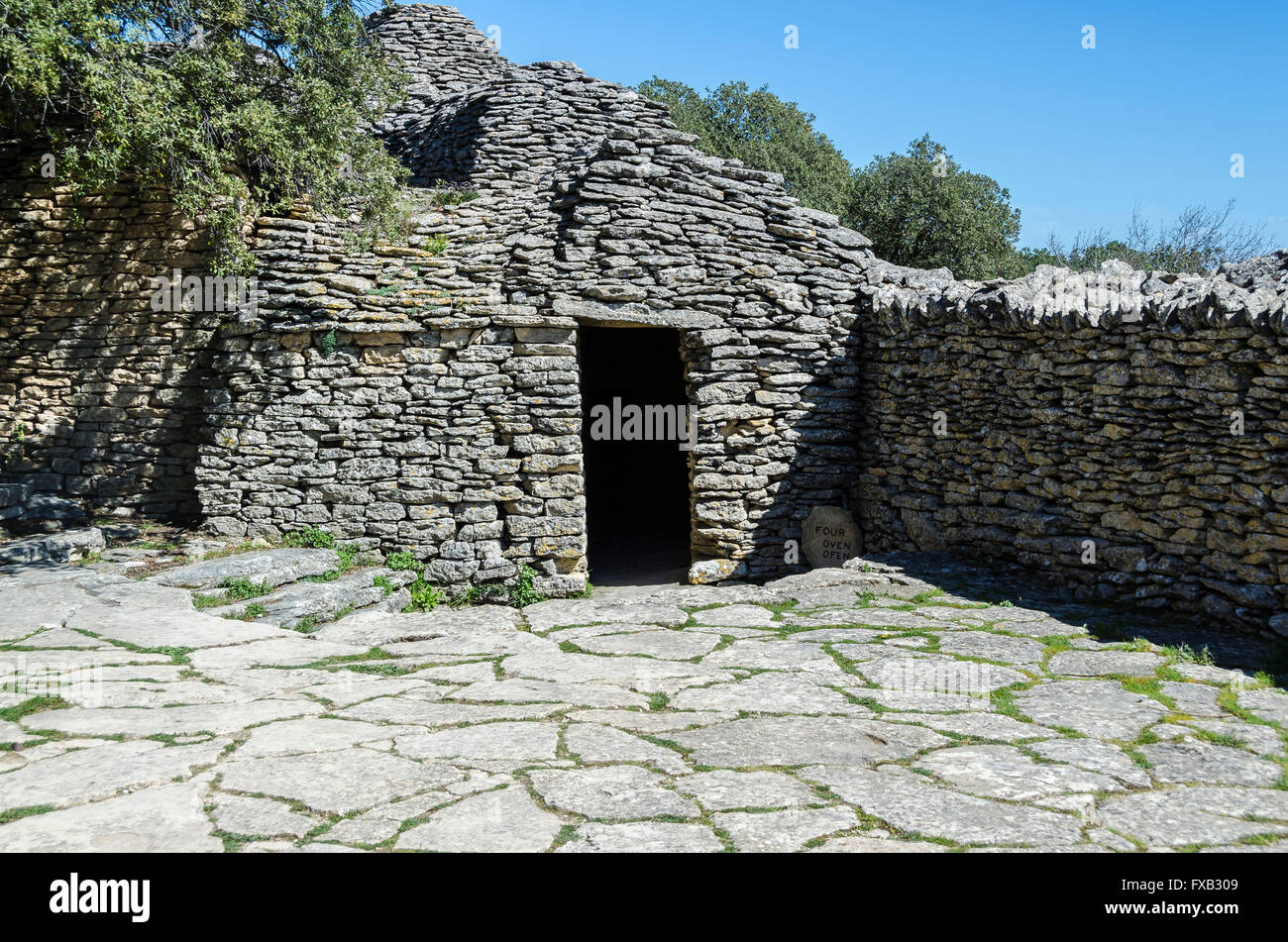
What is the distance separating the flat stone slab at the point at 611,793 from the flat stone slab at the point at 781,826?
0.16 meters

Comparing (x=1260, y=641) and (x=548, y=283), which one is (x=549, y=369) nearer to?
(x=548, y=283)

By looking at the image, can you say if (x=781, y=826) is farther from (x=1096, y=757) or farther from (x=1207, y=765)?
(x=1207, y=765)

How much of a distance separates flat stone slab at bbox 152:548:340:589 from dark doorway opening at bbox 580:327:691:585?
5576 millimetres

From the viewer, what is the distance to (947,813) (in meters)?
3.29

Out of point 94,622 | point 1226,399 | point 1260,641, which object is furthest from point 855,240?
point 94,622

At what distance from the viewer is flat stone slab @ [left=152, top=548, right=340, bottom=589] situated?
676 cm

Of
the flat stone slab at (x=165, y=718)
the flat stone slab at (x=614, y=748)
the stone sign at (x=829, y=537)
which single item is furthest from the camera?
the stone sign at (x=829, y=537)

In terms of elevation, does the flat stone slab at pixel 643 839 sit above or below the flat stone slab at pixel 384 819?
below

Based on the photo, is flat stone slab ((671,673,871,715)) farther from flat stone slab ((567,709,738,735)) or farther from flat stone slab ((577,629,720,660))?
flat stone slab ((577,629,720,660))

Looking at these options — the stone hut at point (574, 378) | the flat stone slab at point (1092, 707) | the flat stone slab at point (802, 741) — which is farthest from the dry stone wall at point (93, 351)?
the flat stone slab at point (1092, 707)

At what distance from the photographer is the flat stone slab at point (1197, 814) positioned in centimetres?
319

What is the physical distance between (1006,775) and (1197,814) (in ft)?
2.19

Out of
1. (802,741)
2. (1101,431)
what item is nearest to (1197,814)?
(802,741)

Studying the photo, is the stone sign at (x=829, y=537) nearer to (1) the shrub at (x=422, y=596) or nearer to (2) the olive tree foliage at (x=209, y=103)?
(1) the shrub at (x=422, y=596)
